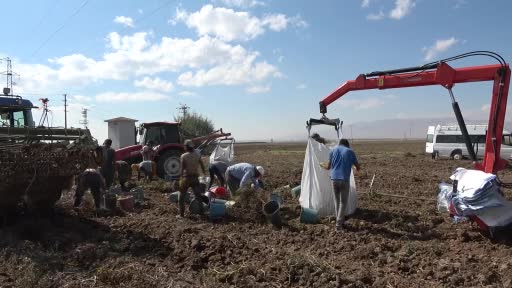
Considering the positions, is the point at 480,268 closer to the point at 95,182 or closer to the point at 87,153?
the point at 87,153

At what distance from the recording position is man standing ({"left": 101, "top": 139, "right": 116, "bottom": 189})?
1176cm

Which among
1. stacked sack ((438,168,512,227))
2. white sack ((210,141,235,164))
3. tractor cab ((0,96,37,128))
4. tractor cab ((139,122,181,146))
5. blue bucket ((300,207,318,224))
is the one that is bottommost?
blue bucket ((300,207,318,224))

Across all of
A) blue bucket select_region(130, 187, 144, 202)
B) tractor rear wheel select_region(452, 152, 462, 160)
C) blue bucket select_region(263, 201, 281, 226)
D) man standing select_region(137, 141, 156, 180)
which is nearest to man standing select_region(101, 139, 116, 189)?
blue bucket select_region(130, 187, 144, 202)

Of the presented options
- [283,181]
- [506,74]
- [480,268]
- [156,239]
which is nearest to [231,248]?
[156,239]

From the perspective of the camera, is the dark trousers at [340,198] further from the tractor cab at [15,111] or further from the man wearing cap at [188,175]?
the tractor cab at [15,111]

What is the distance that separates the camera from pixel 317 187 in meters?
8.98

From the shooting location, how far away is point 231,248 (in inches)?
264

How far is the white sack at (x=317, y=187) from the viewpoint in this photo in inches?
353

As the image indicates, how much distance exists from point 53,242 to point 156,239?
1.49 m

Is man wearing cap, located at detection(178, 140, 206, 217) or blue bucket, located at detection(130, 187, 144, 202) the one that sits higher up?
man wearing cap, located at detection(178, 140, 206, 217)

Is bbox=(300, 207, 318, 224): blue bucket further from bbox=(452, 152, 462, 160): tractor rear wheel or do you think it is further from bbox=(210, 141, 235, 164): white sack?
bbox=(452, 152, 462, 160): tractor rear wheel

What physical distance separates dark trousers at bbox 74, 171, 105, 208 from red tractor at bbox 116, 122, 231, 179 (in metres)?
5.61

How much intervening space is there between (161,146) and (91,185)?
6.09m

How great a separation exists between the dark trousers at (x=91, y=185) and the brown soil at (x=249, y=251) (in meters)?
0.46
